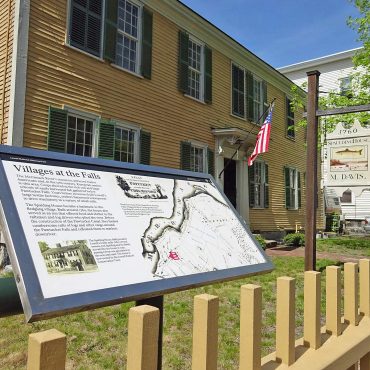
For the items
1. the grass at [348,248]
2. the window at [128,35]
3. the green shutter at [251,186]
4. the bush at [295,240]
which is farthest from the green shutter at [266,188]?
the window at [128,35]

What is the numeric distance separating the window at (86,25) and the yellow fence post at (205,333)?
946 centimetres

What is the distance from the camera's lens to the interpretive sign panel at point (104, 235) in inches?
50.2

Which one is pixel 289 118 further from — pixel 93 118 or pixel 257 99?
pixel 93 118

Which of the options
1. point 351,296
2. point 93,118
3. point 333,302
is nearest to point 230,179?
point 93,118

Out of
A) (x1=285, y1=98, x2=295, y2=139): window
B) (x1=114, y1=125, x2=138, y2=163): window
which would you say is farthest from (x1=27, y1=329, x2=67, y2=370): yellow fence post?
(x1=285, y1=98, x2=295, y2=139): window

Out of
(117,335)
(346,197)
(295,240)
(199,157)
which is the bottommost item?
(117,335)

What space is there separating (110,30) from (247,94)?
7506 millimetres

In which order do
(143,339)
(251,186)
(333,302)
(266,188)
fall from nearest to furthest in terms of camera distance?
(143,339), (333,302), (251,186), (266,188)

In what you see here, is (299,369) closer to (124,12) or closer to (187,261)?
(187,261)

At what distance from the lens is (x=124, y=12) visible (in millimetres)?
11031

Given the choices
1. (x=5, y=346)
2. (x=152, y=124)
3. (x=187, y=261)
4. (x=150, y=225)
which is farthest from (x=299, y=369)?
(x=152, y=124)

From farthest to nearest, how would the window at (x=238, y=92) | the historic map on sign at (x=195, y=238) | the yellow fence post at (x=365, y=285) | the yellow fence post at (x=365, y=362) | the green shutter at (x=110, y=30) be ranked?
the window at (x=238, y=92) < the green shutter at (x=110, y=30) < the yellow fence post at (x=365, y=285) < the yellow fence post at (x=365, y=362) < the historic map on sign at (x=195, y=238)

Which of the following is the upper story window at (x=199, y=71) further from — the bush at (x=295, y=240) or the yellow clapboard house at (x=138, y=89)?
the bush at (x=295, y=240)

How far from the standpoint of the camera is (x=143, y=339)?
1.12m
